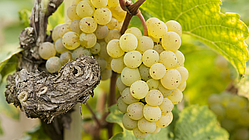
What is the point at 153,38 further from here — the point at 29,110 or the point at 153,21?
the point at 29,110

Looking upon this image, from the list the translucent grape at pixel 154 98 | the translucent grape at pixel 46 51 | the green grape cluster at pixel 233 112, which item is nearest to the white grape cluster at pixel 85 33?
the translucent grape at pixel 46 51

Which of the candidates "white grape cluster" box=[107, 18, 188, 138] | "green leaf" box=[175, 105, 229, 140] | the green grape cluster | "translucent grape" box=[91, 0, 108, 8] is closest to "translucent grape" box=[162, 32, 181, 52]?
"white grape cluster" box=[107, 18, 188, 138]

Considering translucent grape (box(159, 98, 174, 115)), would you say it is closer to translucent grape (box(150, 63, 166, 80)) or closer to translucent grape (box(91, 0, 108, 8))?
translucent grape (box(150, 63, 166, 80))

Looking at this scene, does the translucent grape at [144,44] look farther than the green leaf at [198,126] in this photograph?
No

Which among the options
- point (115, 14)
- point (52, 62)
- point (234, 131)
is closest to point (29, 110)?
point (52, 62)

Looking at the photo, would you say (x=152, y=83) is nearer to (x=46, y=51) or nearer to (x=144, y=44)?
(x=144, y=44)

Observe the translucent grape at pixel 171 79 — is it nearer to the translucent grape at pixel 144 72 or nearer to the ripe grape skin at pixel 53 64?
the translucent grape at pixel 144 72

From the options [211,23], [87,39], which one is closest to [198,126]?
[211,23]
